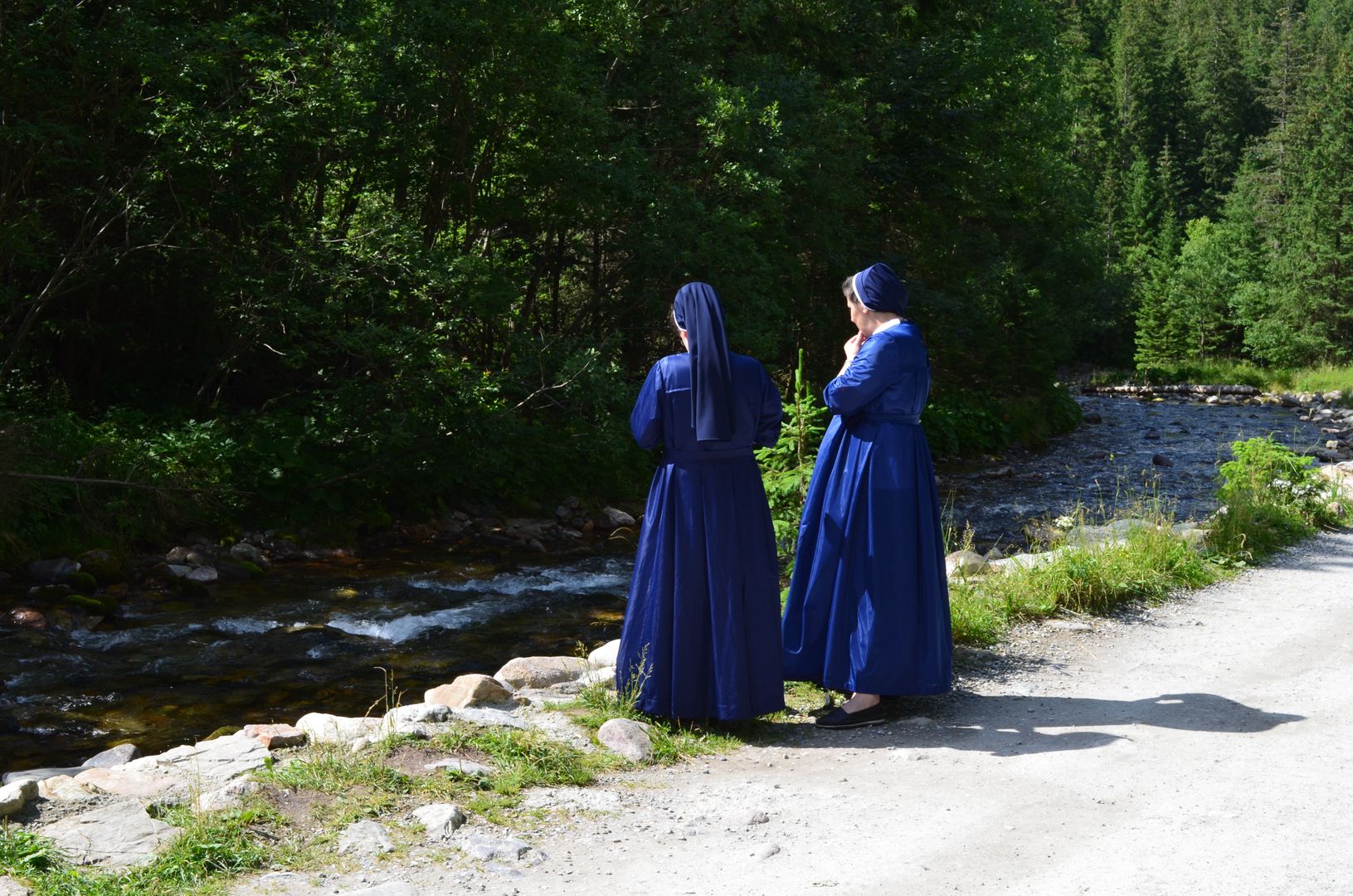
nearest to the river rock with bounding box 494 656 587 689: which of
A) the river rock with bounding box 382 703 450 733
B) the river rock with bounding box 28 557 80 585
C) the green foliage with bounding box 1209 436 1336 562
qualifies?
the river rock with bounding box 382 703 450 733

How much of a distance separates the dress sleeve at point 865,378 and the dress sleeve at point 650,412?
0.73 metres

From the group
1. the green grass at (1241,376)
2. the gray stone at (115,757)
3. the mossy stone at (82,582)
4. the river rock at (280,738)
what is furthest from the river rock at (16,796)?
the green grass at (1241,376)

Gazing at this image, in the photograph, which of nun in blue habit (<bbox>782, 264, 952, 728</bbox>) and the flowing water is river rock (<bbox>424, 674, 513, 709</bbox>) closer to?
the flowing water

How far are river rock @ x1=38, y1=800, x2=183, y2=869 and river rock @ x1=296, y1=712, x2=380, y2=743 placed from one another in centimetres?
88

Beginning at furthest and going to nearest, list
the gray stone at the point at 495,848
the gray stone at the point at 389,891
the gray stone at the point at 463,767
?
the gray stone at the point at 463,767 → the gray stone at the point at 495,848 → the gray stone at the point at 389,891

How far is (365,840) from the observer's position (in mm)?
4020

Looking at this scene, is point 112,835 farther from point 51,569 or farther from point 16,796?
point 51,569

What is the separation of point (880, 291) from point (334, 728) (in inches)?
120

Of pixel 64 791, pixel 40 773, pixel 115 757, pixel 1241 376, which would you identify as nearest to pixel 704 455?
pixel 64 791

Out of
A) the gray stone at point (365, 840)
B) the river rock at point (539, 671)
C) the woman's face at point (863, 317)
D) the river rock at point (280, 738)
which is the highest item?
the woman's face at point (863, 317)

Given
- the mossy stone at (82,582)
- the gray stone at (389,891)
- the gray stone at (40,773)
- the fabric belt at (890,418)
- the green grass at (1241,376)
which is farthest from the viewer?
the green grass at (1241,376)

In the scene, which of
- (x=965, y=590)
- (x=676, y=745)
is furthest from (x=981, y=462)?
(x=676, y=745)

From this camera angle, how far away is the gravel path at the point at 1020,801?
378 cm

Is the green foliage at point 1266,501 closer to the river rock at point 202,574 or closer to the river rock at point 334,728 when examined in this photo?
the river rock at point 334,728
